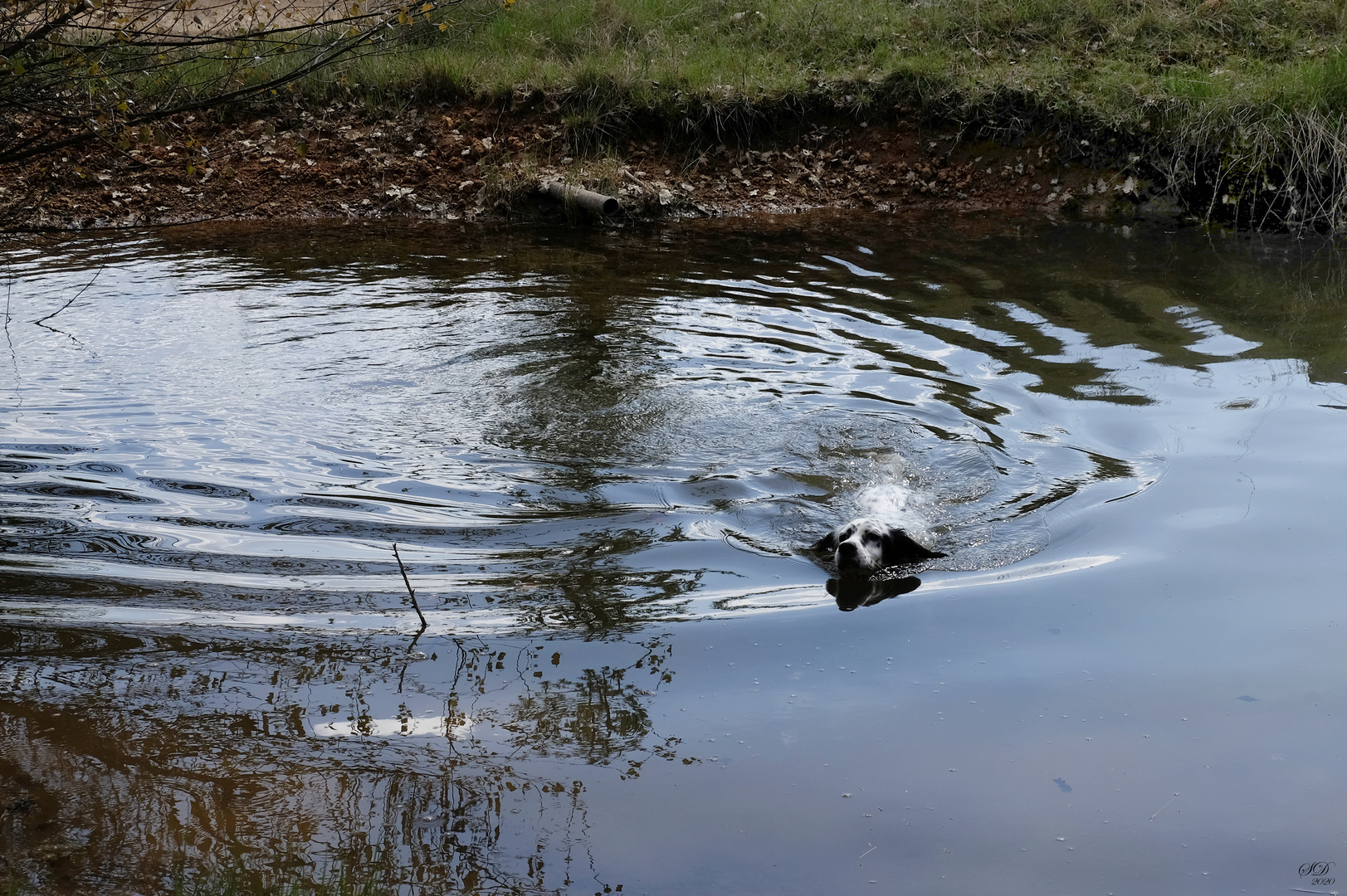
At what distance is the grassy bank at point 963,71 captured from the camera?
12.4 meters

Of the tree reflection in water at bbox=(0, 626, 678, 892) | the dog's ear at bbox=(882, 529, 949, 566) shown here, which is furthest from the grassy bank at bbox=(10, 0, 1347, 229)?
the tree reflection in water at bbox=(0, 626, 678, 892)

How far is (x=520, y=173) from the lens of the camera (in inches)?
524

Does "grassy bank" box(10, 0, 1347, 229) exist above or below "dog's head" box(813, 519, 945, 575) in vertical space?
above

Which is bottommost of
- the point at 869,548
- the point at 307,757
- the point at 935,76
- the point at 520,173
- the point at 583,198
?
the point at 307,757

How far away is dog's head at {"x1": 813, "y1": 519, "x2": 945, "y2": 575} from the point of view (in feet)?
16.9

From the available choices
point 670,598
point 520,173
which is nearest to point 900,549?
point 670,598

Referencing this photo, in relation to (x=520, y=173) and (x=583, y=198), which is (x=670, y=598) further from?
(x=520, y=173)

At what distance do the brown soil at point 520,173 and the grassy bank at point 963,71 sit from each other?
0.36 m

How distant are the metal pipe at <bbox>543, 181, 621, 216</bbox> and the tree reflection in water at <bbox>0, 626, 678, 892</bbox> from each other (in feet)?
30.1

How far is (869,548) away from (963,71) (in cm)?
1105

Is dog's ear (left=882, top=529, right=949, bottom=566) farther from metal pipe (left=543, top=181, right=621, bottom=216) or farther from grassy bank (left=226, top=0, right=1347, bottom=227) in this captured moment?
grassy bank (left=226, top=0, right=1347, bottom=227)

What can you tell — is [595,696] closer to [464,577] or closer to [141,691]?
[464,577]

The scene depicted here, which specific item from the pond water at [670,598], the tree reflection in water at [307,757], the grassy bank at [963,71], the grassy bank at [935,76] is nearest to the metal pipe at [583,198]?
the grassy bank at [935,76]

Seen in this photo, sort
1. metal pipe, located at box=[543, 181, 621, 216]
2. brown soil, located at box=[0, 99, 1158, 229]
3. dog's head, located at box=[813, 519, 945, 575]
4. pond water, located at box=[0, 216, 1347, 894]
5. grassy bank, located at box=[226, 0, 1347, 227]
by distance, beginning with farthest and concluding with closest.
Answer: brown soil, located at box=[0, 99, 1158, 229] < metal pipe, located at box=[543, 181, 621, 216] < grassy bank, located at box=[226, 0, 1347, 227] < dog's head, located at box=[813, 519, 945, 575] < pond water, located at box=[0, 216, 1347, 894]
